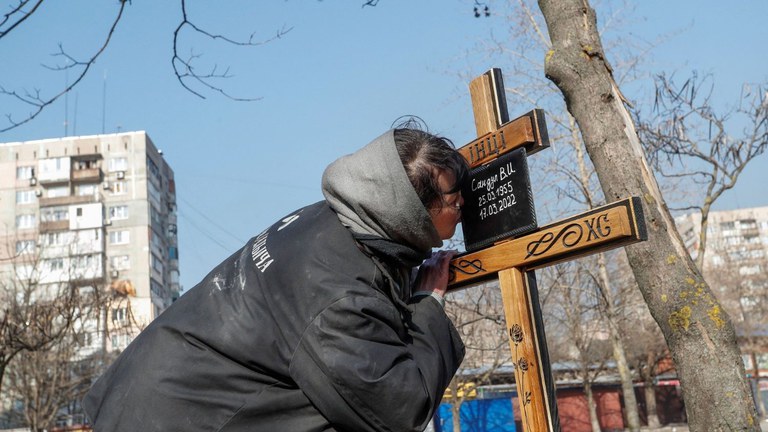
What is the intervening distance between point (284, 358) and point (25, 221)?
246 ft

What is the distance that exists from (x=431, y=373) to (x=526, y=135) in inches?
65.1

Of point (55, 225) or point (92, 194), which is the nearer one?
point (55, 225)

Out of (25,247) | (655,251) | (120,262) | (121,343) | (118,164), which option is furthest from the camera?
(118,164)

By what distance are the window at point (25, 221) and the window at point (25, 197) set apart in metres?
→ 1.26

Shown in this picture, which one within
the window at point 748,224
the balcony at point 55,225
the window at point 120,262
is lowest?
the window at point 120,262

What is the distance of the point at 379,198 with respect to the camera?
2.19m

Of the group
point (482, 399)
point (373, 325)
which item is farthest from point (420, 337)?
point (482, 399)

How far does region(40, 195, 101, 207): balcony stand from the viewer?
69.2 meters

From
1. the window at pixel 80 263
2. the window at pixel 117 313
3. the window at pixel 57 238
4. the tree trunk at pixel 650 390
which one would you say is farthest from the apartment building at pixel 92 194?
the tree trunk at pixel 650 390

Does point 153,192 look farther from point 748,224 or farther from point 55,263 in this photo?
point 748,224

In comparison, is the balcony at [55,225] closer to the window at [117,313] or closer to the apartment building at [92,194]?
the apartment building at [92,194]

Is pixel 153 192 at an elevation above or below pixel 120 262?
above

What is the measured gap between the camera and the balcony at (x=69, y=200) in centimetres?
6925

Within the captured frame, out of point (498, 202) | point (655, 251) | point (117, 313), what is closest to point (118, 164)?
point (117, 313)
